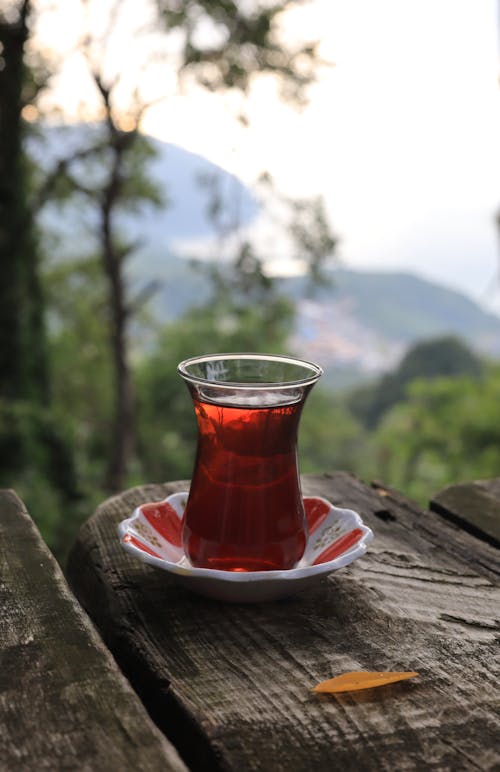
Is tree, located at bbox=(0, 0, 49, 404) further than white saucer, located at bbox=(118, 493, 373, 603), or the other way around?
tree, located at bbox=(0, 0, 49, 404)

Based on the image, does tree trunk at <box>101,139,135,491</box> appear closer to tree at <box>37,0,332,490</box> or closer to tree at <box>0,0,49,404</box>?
tree at <box>37,0,332,490</box>

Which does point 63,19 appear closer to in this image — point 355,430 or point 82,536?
point 82,536

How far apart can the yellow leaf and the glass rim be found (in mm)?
316

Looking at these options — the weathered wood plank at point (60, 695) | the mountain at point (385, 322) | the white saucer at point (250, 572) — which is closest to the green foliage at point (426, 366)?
the mountain at point (385, 322)

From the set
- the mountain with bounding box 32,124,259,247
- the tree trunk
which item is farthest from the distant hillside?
the tree trunk

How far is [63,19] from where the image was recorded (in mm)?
6098

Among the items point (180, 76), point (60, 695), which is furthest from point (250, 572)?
point (180, 76)

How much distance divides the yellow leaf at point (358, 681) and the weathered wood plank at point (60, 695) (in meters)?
0.17

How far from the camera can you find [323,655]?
30.1 inches

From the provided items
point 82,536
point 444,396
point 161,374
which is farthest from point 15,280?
point 161,374

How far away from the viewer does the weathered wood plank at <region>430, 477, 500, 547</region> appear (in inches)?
45.7

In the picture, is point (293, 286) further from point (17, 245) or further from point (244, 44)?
point (17, 245)

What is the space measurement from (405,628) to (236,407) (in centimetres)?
31

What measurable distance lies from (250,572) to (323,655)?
12cm
